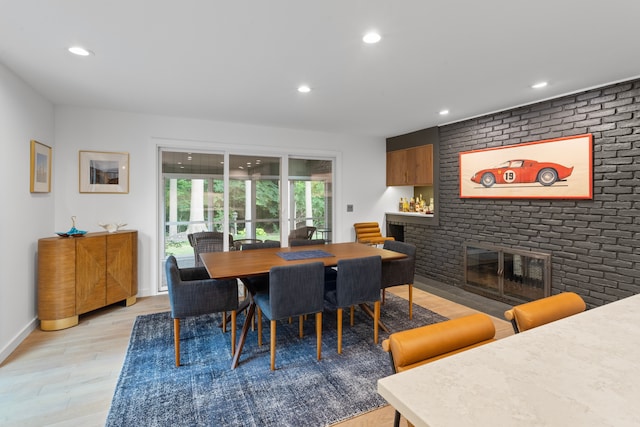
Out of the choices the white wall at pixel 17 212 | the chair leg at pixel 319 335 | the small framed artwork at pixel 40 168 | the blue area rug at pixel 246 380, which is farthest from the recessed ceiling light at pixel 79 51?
the chair leg at pixel 319 335

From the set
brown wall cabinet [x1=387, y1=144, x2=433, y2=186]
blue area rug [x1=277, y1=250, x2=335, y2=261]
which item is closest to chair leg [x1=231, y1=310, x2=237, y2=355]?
blue area rug [x1=277, y1=250, x2=335, y2=261]

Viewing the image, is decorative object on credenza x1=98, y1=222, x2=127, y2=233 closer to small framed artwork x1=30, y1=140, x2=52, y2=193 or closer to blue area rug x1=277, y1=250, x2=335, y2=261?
small framed artwork x1=30, y1=140, x2=52, y2=193

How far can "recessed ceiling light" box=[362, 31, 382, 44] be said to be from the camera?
2129 mm

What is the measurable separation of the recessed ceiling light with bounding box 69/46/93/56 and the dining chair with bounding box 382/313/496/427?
2.86 m

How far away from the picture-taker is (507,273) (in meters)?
4.05

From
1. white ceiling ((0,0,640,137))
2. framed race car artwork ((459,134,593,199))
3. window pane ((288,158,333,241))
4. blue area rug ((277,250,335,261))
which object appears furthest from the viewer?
window pane ((288,158,333,241))

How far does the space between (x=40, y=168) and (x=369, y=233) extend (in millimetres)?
4539

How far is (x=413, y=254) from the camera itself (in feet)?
11.3

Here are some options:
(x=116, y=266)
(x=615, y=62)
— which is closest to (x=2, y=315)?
(x=116, y=266)

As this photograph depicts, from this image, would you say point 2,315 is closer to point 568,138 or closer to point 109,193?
point 109,193

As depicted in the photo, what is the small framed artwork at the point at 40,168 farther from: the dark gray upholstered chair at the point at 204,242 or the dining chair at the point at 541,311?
the dining chair at the point at 541,311

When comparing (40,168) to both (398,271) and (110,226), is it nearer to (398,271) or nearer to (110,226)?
(110,226)

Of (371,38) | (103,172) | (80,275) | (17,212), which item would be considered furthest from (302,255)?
(103,172)

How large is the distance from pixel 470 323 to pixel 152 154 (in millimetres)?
4269
